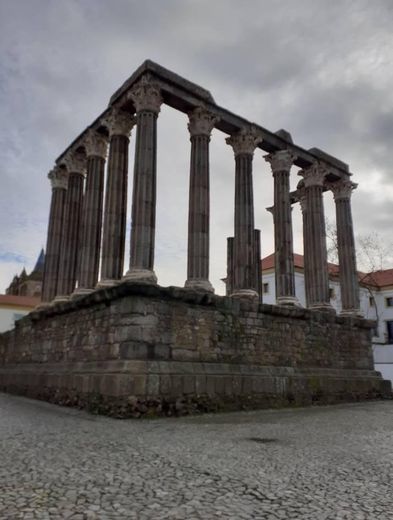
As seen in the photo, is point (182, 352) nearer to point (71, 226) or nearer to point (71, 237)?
point (71, 237)

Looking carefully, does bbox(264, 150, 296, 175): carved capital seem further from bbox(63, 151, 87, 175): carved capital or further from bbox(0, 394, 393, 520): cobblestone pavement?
bbox(0, 394, 393, 520): cobblestone pavement

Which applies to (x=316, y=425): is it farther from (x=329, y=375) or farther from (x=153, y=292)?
(x=329, y=375)

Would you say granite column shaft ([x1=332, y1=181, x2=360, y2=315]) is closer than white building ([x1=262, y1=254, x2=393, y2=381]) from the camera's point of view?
Yes

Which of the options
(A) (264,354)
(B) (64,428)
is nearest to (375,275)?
(A) (264,354)

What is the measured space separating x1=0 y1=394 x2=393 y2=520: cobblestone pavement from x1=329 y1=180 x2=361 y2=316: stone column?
1019cm

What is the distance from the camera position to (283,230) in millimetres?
16516

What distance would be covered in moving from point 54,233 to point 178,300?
8514 mm

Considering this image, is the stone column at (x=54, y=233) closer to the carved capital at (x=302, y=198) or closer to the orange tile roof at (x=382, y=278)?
the carved capital at (x=302, y=198)

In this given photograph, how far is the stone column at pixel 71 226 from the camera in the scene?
55.1ft

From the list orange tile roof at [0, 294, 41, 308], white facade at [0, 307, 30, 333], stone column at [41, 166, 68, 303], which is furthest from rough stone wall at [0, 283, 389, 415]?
orange tile roof at [0, 294, 41, 308]

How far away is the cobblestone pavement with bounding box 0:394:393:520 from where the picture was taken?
11.8ft

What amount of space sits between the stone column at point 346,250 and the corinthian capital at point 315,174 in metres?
1.55

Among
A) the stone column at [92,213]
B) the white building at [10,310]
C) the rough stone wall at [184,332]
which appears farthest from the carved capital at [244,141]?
the white building at [10,310]

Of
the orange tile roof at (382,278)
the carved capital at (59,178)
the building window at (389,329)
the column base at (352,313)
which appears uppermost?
the orange tile roof at (382,278)
